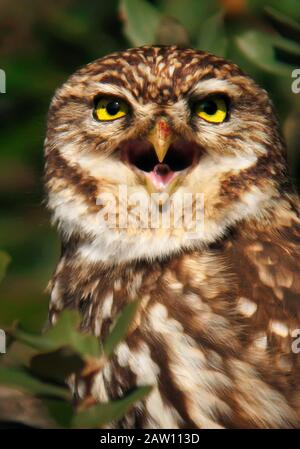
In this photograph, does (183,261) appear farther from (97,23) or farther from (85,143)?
(97,23)

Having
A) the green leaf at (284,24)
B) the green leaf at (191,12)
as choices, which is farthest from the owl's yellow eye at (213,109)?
the green leaf at (191,12)

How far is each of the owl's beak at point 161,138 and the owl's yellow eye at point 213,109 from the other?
20cm

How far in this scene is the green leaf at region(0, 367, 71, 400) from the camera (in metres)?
2.78

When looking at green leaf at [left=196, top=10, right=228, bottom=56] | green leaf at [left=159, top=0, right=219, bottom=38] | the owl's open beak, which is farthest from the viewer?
green leaf at [left=159, top=0, right=219, bottom=38]

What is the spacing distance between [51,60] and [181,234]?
5.65 ft

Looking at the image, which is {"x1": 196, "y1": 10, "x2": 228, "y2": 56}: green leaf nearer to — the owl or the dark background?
the dark background

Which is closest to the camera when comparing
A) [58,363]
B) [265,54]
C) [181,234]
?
[58,363]

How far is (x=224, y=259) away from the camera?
3889 mm

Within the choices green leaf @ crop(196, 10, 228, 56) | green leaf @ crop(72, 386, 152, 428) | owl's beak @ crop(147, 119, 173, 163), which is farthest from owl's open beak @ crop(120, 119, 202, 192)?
green leaf @ crop(72, 386, 152, 428)

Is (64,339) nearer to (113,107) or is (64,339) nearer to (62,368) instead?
(62,368)

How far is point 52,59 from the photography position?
5.29m

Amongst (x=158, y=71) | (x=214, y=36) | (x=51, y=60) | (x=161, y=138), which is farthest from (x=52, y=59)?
(x=161, y=138)

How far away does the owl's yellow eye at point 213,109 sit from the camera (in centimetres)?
396

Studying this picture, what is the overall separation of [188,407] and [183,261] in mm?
536
